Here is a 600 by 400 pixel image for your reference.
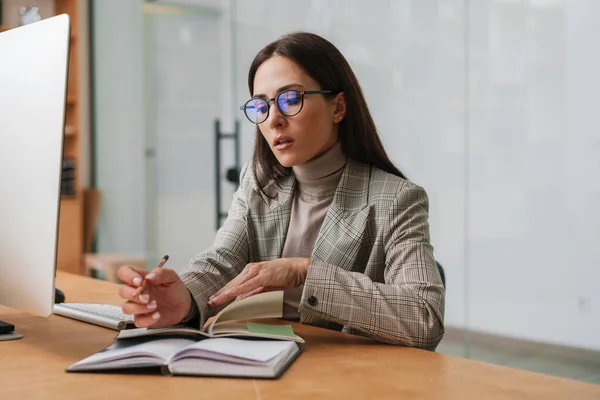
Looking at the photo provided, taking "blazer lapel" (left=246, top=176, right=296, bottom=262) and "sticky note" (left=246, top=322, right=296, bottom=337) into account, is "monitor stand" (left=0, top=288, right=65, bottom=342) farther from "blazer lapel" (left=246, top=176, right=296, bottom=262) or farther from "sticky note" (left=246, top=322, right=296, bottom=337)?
"blazer lapel" (left=246, top=176, right=296, bottom=262)

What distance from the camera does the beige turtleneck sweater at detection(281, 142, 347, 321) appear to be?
161cm

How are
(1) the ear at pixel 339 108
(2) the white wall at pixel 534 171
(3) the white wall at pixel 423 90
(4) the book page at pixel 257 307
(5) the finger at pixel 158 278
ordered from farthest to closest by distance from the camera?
1. (3) the white wall at pixel 423 90
2. (2) the white wall at pixel 534 171
3. (1) the ear at pixel 339 108
4. (4) the book page at pixel 257 307
5. (5) the finger at pixel 158 278

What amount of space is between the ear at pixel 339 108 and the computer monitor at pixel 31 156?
2.18 feet

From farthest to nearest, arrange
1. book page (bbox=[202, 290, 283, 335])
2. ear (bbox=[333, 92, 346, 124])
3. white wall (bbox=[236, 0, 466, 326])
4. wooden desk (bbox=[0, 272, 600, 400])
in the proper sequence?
white wall (bbox=[236, 0, 466, 326]) < ear (bbox=[333, 92, 346, 124]) < book page (bbox=[202, 290, 283, 335]) < wooden desk (bbox=[0, 272, 600, 400])

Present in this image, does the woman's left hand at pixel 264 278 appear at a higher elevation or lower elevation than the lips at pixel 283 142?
lower

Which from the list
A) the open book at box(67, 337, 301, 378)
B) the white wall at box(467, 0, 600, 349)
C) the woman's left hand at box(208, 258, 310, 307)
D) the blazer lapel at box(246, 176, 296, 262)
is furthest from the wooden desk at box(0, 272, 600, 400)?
the white wall at box(467, 0, 600, 349)

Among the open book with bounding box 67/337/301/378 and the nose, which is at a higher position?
the nose

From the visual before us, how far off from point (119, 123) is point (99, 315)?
13.4ft

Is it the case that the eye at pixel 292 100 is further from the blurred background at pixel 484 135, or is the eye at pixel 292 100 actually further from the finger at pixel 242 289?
the blurred background at pixel 484 135

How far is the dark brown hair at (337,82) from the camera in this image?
154cm

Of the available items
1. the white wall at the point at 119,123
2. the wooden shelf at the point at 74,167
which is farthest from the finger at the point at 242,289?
the wooden shelf at the point at 74,167

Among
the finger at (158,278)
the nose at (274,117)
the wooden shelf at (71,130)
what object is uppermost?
the wooden shelf at (71,130)

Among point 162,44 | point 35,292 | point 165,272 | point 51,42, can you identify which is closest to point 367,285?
point 165,272

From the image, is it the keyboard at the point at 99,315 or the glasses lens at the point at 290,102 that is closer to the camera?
the keyboard at the point at 99,315
